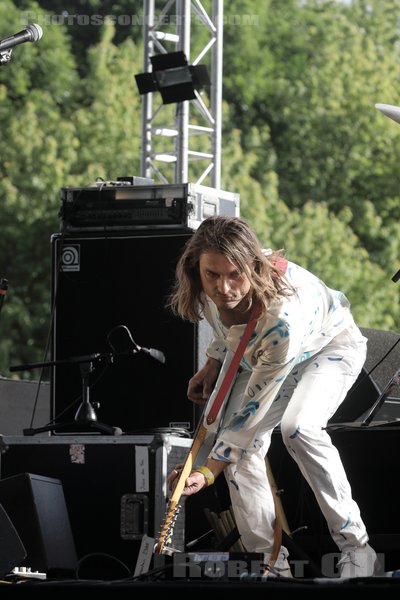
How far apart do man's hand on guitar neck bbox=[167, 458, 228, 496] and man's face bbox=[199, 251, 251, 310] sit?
19.4 inches

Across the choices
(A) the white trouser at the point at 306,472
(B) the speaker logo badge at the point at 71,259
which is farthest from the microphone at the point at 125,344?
(A) the white trouser at the point at 306,472

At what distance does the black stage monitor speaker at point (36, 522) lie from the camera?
4.25 metres

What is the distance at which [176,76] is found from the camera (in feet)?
24.7

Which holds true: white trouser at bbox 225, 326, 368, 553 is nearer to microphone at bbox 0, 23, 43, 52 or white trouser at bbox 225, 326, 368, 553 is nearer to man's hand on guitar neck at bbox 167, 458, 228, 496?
man's hand on guitar neck at bbox 167, 458, 228, 496

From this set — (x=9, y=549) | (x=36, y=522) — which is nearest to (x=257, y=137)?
(x=36, y=522)

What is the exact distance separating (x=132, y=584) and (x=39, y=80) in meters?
20.2

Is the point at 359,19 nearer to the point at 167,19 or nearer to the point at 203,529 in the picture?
the point at 167,19

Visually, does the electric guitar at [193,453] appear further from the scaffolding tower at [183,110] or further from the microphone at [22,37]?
the scaffolding tower at [183,110]

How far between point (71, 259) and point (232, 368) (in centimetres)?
182

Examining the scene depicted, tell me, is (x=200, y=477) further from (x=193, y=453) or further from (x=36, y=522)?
(x=36, y=522)

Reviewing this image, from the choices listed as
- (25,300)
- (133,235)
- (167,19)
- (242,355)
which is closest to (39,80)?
(25,300)

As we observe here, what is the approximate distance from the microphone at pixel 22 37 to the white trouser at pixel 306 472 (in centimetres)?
136

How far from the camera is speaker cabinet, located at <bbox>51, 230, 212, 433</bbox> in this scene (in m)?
5.27

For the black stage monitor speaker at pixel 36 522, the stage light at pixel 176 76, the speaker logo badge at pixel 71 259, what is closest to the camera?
the black stage monitor speaker at pixel 36 522
